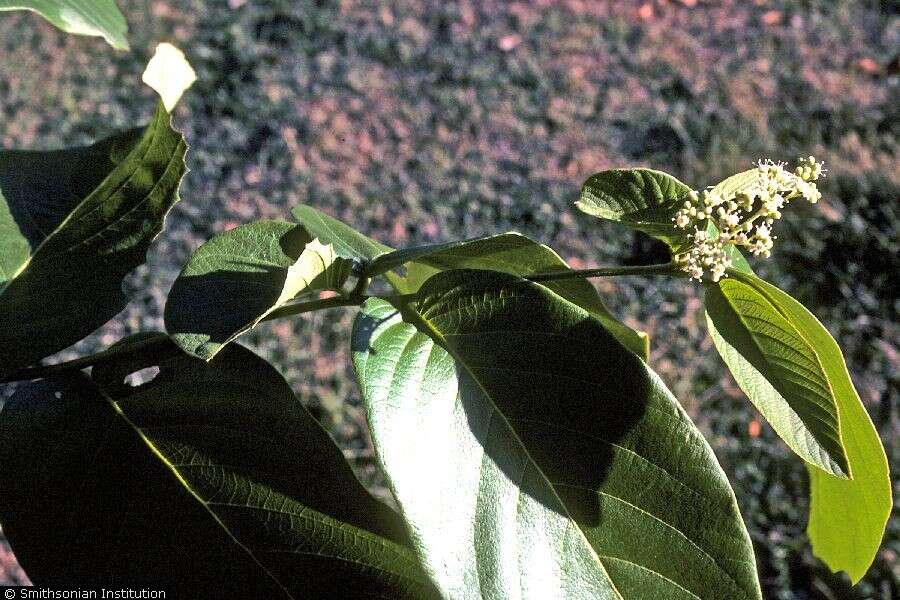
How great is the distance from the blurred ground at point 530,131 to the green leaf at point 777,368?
235cm

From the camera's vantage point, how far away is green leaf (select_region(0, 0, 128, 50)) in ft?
3.26

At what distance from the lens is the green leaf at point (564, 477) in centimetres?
82

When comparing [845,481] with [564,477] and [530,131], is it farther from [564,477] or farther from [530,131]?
[530,131]

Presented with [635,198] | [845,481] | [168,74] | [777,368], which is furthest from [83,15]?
[845,481]

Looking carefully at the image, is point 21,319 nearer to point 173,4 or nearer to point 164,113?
point 164,113

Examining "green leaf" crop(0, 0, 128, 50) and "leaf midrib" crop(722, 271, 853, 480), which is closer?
"leaf midrib" crop(722, 271, 853, 480)

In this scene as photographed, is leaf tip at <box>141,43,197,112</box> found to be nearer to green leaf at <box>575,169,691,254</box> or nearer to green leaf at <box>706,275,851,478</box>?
green leaf at <box>575,169,691,254</box>

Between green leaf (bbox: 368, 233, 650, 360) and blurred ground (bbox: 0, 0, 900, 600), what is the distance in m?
2.17

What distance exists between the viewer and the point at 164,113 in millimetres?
960

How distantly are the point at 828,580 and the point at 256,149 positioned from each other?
8.96 feet

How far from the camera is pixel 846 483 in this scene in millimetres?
938

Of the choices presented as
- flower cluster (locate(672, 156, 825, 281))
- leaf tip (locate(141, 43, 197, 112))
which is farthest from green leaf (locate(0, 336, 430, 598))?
flower cluster (locate(672, 156, 825, 281))

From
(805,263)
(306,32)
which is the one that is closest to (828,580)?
(805,263)

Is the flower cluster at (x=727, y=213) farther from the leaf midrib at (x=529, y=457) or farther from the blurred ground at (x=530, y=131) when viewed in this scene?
the blurred ground at (x=530, y=131)
